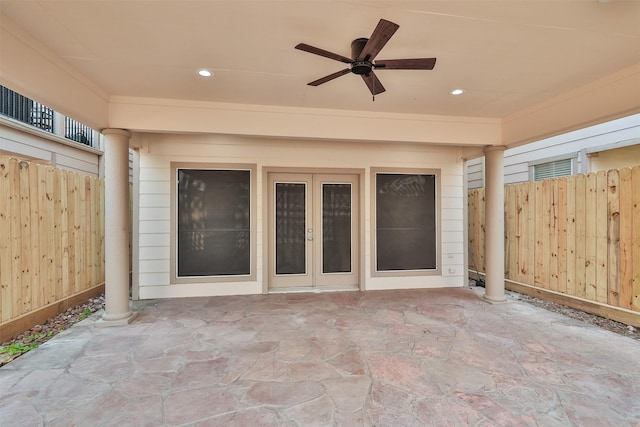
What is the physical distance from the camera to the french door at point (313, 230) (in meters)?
5.30

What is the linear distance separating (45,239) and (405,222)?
5261mm

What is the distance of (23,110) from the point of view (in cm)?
535

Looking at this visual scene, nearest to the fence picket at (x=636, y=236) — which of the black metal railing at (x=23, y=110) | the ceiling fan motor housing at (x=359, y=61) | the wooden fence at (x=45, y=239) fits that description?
the ceiling fan motor housing at (x=359, y=61)

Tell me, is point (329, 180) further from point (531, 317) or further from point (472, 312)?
point (531, 317)

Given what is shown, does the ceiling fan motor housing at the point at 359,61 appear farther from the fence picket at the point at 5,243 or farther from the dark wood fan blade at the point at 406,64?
the fence picket at the point at 5,243

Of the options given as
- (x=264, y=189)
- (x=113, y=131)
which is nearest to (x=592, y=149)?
(x=264, y=189)

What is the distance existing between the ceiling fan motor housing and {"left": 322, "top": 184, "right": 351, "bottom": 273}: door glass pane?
9.79ft

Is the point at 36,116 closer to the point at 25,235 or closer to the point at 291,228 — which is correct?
the point at 25,235

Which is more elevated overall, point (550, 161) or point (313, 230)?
point (550, 161)

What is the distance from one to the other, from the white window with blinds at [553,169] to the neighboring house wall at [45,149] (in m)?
9.02

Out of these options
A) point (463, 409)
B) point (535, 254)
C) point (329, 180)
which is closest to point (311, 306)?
point (329, 180)

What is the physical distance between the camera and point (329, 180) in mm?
5414

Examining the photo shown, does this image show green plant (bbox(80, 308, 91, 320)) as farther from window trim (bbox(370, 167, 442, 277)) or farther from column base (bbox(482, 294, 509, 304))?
column base (bbox(482, 294, 509, 304))

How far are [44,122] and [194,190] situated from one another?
138 inches
